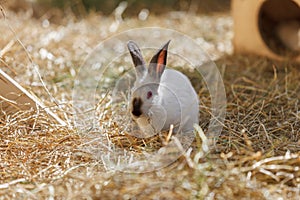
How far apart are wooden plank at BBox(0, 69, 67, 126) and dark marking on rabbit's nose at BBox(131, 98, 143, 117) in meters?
0.43

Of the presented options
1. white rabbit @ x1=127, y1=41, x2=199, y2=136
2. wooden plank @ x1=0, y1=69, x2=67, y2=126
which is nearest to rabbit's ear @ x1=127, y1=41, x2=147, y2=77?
white rabbit @ x1=127, y1=41, x2=199, y2=136

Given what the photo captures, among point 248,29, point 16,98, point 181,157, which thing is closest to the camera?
point 181,157

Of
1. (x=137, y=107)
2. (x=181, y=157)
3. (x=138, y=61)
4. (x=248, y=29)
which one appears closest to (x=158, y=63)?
(x=138, y=61)

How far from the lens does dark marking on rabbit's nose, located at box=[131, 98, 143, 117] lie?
1897mm

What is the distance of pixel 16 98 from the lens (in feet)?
7.22

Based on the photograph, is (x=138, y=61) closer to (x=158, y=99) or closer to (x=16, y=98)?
(x=158, y=99)

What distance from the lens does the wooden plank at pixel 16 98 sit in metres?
2.16

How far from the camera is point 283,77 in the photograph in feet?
9.47

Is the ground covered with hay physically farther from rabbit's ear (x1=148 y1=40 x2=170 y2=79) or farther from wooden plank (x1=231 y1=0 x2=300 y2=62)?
rabbit's ear (x1=148 y1=40 x2=170 y2=79)

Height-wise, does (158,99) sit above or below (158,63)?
below

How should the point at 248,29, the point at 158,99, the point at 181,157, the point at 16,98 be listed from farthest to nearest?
1. the point at 248,29
2. the point at 16,98
3. the point at 158,99
4. the point at 181,157

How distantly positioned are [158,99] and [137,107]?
0.35ft

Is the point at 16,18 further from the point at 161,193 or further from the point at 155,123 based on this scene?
the point at 161,193

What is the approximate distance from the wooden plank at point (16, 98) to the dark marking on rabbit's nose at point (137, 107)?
43cm
